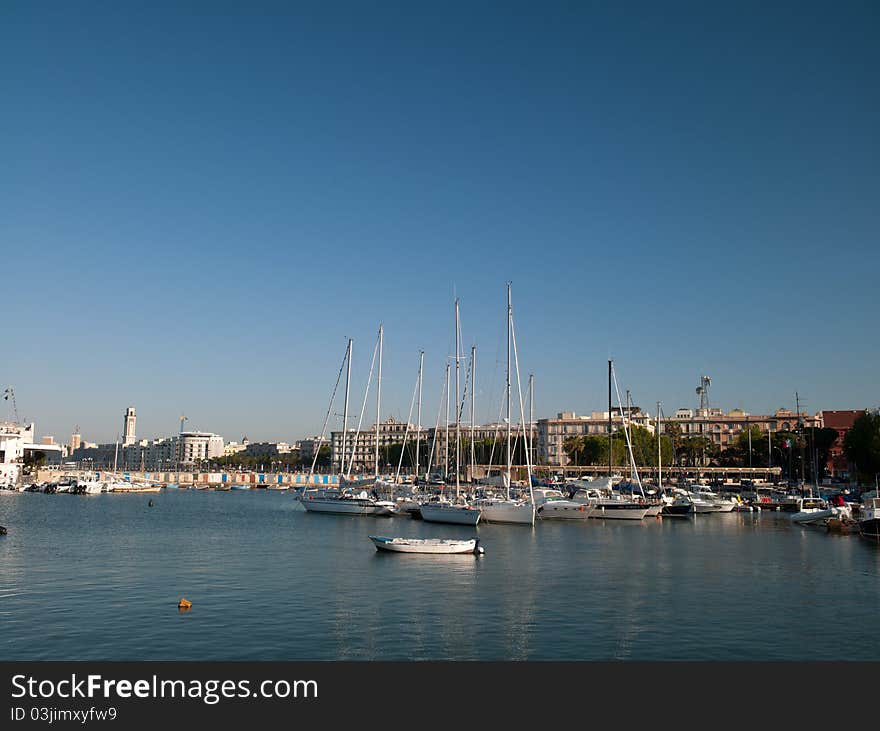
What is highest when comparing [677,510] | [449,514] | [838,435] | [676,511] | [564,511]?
[838,435]

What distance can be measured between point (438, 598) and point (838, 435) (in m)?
150

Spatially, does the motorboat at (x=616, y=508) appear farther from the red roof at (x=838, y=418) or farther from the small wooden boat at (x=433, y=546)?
the red roof at (x=838, y=418)

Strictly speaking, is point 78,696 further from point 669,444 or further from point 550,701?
point 669,444

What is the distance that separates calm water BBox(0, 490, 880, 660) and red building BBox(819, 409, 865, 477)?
4236 inches

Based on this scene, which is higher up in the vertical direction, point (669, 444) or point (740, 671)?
point (669, 444)

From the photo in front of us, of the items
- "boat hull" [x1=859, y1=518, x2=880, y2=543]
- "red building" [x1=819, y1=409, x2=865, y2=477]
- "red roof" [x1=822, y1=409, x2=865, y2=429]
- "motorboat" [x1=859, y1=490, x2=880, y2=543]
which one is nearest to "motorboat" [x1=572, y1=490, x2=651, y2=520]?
"motorboat" [x1=859, y1=490, x2=880, y2=543]

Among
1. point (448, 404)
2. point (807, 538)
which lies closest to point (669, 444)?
point (448, 404)

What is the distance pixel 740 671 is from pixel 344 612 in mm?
14311

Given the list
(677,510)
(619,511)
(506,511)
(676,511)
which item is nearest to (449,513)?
(506,511)

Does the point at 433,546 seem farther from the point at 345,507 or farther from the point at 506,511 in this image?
the point at 345,507

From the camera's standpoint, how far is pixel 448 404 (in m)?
89.2

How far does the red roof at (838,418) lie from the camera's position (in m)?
177

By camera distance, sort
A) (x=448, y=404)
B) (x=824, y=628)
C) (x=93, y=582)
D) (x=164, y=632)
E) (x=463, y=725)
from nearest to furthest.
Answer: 1. (x=463, y=725)
2. (x=164, y=632)
3. (x=824, y=628)
4. (x=93, y=582)
5. (x=448, y=404)

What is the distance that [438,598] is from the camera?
32281mm
